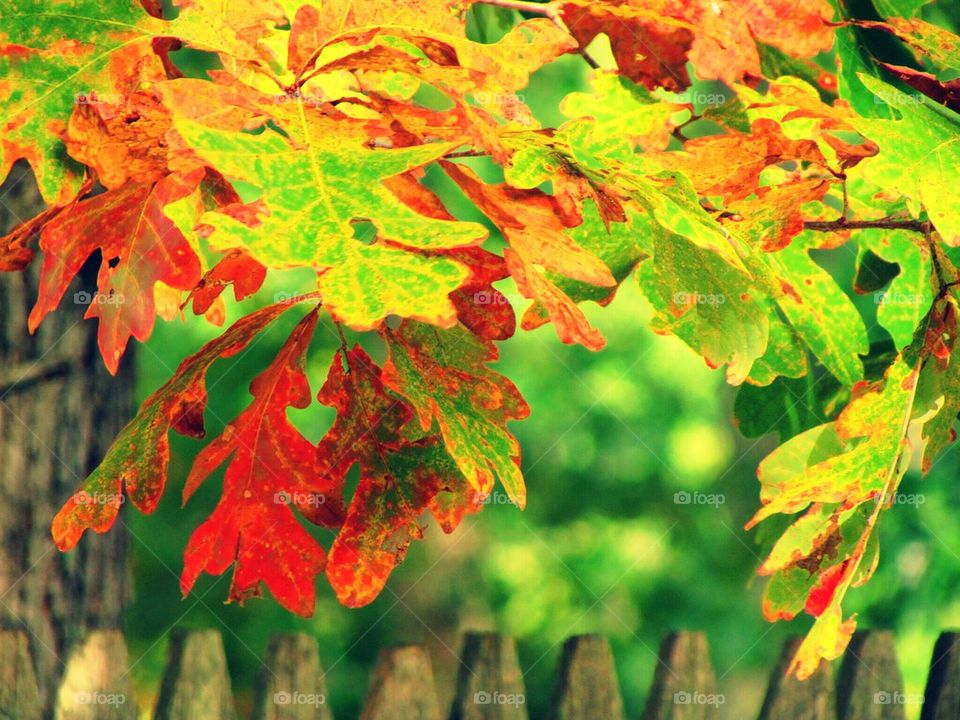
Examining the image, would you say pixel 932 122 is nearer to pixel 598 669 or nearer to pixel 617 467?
pixel 598 669

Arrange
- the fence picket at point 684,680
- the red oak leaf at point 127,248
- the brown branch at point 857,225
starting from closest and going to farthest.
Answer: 1. the red oak leaf at point 127,248
2. the brown branch at point 857,225
3. the fence picket at point 684,680

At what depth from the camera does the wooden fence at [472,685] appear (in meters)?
1.30

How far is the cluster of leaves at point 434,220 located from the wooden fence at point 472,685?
0.91 m

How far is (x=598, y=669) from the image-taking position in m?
1.46

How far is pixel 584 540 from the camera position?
1.83m

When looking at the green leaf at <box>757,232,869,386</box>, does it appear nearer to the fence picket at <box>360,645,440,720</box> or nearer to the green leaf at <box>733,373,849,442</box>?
the green leaf at <box>733,373,849,442</box>

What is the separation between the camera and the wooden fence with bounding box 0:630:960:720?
1.30 metres

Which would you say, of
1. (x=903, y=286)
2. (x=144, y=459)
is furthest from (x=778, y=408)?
(x=144, y=459)

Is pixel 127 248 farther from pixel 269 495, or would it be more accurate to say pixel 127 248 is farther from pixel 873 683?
pixel 873 683

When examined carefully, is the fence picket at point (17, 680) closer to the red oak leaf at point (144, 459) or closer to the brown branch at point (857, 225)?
the red oak leaf at point (144, 459)

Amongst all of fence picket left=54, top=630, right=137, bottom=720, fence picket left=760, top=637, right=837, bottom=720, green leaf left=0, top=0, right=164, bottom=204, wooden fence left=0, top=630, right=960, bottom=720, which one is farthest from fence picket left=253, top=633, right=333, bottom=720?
green leaf left=0, top=0, right=164, bottom=204

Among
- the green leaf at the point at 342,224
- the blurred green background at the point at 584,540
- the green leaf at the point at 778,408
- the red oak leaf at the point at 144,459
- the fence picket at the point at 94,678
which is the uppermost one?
the green leaf at the point at 342,224

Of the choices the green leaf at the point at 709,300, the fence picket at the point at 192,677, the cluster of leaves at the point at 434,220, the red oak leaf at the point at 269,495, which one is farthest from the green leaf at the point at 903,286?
the fence picket at the point at 192,677

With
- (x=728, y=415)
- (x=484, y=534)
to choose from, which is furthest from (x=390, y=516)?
(x=728, y=415)
